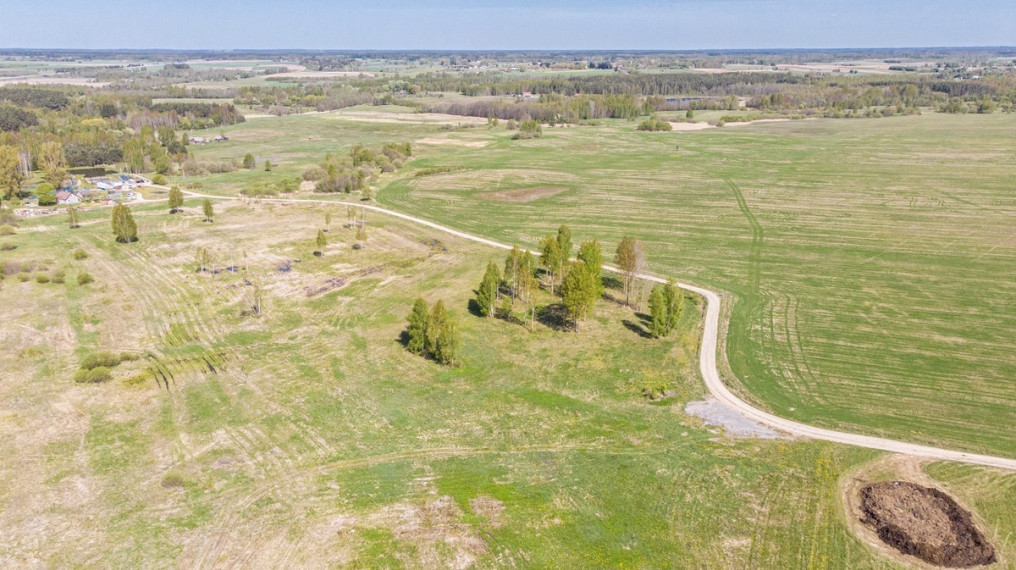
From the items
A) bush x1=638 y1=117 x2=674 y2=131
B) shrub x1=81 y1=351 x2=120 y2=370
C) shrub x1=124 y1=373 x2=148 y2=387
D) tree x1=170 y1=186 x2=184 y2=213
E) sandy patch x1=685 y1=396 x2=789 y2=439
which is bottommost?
shrub x1=124 y1=373 x2=148 y2=387

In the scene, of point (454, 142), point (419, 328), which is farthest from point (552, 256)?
point (454, 142)

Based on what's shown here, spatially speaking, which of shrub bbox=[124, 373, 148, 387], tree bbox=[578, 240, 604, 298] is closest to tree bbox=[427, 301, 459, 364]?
tree bbox=[578, 240, 604, 298]

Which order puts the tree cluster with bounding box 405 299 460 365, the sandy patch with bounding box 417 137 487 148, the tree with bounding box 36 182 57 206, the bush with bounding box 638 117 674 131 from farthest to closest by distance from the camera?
the bush with bounding box 638 117 674 131, the sandy patch with bounding box 417 137 487 148, the tree with bounding box 36 182 57 206, the tree cluster with bounding box 405 299 460 365

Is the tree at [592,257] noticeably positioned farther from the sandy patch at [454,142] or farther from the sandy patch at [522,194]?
the sandy patch at [454,142]

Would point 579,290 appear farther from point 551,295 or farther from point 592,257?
point 551,295

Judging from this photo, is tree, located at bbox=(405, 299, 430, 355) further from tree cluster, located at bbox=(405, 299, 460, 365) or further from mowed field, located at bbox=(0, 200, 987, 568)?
mowed field, located at bbox=(0, 200, 987, 568)

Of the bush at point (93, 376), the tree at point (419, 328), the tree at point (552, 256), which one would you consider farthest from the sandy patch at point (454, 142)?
the bush at point (93, 376)
